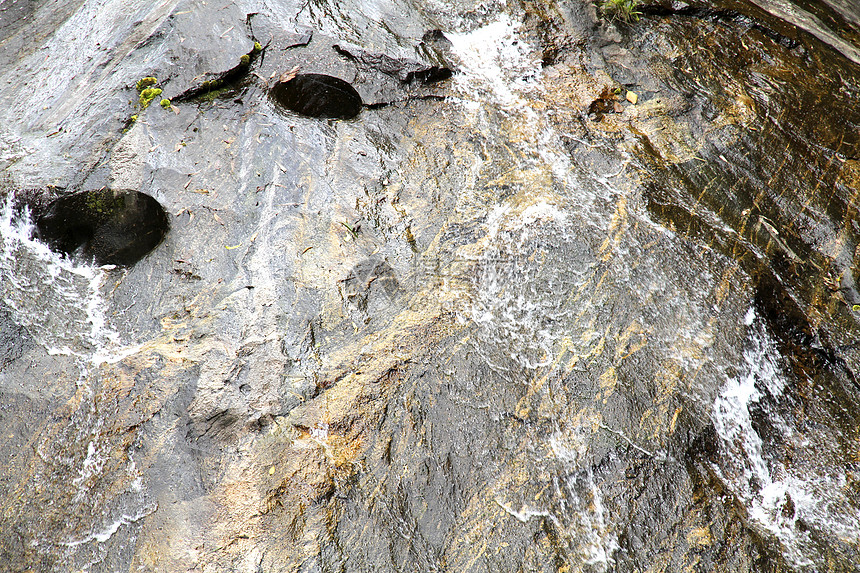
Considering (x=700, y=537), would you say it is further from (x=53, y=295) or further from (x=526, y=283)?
(x=53, y=295)

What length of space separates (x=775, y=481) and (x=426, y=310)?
249 cm

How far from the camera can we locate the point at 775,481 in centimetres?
321

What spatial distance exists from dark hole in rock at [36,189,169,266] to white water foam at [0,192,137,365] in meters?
0.09

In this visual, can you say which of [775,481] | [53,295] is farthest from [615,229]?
[53,295]

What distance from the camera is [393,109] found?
15.1 ft

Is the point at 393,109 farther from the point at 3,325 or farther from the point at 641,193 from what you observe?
the point at 3,325

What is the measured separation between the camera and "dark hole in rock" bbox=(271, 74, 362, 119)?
4430 mm

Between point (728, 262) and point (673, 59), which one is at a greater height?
point (673, 59)

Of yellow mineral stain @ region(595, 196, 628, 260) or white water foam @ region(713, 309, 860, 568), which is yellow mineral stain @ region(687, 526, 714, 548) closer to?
white water foam @ region(713, 309, 860, 568)

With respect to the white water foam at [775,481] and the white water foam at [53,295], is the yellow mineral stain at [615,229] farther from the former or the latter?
the white water foam at [53,295]

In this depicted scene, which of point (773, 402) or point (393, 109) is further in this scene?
point (393, 109)

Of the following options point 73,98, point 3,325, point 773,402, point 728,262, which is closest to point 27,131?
point 73,98

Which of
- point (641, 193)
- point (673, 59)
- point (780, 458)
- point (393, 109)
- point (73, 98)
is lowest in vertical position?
point (73, 98)

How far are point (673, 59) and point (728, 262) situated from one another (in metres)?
2.39
